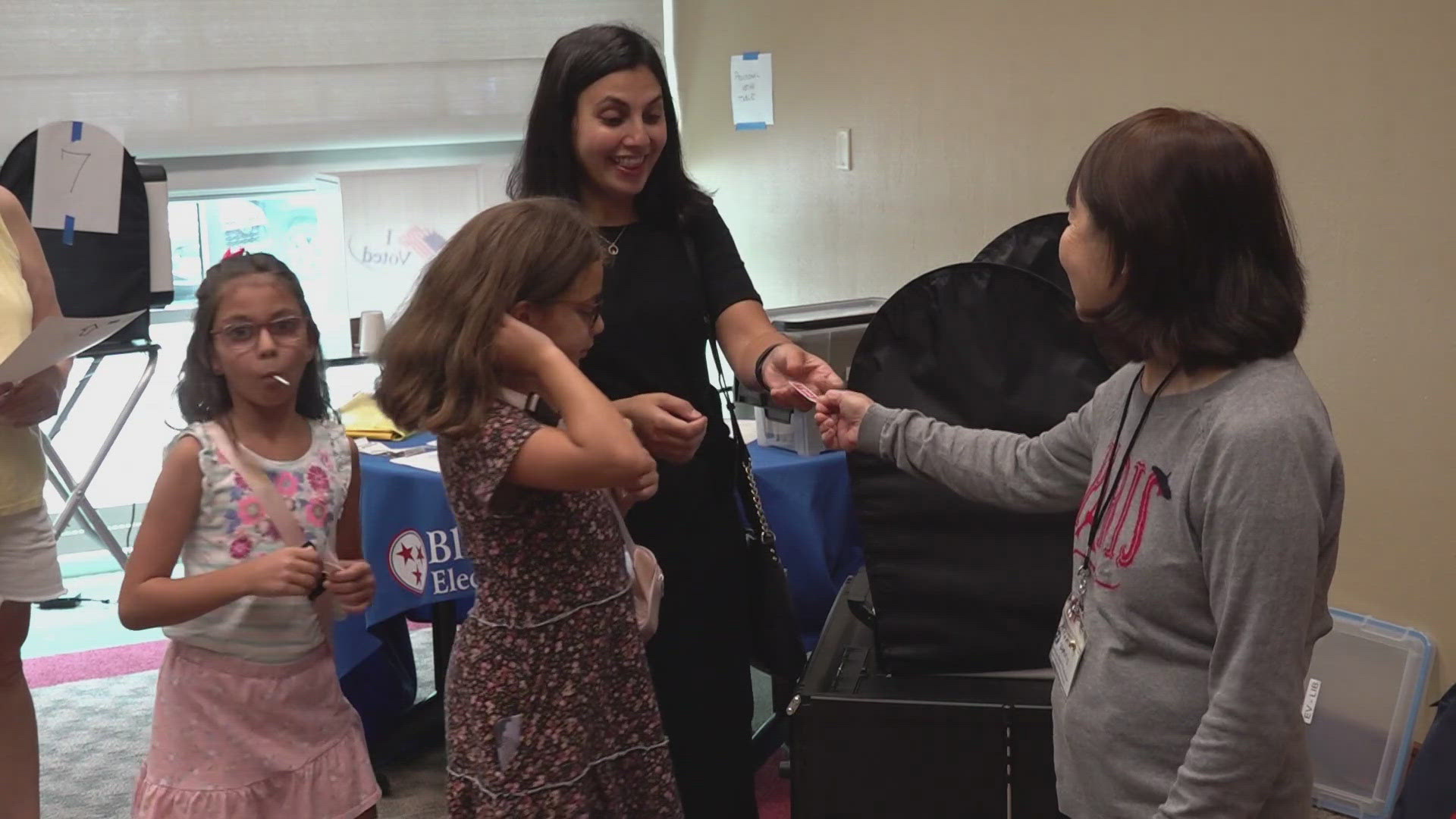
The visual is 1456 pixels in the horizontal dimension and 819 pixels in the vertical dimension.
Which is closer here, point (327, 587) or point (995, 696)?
point (327, 587)

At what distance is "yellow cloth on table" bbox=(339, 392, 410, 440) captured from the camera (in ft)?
9.52

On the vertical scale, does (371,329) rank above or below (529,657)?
above

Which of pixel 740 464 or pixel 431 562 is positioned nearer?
pixel 740 464

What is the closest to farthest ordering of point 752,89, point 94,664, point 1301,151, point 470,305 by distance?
point 470,305
point 1301,151
point 94,664
point 752,89

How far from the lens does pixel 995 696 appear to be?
1809 millimetres

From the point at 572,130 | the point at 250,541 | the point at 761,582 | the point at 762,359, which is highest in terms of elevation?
the point at 572,130

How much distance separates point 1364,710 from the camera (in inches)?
99.3

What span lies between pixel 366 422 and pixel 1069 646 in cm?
200

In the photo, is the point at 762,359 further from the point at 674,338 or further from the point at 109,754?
the point at 109,754

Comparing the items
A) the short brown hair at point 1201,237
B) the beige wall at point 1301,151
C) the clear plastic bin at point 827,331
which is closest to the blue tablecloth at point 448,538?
the clear plastic bin at point 827,331

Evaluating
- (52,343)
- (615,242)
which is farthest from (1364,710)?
(52,343)

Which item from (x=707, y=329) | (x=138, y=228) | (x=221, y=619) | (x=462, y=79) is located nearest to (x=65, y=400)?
(x=138, y=228)

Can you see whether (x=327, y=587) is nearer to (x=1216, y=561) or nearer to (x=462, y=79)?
(x=1216, y=561)

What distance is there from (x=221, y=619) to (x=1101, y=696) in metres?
1.16
